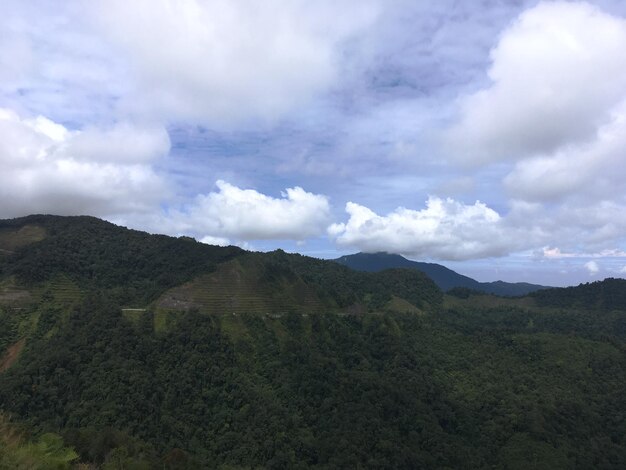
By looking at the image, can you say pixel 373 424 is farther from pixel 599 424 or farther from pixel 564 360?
pixel 564 360

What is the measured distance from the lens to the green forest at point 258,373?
80625mm

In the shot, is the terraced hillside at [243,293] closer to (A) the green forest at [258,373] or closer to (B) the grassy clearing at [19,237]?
(A) the green forest at [258,373]

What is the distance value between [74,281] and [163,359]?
52.4 metres

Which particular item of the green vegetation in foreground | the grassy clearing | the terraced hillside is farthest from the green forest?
the grassy clearing

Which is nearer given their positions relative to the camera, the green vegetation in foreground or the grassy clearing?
the green vegetation in foreground

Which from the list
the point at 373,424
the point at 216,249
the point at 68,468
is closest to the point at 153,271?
the point at 216,249

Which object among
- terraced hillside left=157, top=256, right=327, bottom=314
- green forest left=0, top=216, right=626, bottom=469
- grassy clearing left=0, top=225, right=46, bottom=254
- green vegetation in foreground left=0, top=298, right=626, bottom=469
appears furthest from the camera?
grassy clearing left=0, top=225, right=46, bottom=254

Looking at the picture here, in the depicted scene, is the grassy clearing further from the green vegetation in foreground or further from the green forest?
the green vegetation in foreground

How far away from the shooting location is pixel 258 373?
104 m

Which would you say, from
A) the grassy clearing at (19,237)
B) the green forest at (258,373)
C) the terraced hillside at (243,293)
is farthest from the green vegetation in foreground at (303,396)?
the grassy clearing at (19,237)

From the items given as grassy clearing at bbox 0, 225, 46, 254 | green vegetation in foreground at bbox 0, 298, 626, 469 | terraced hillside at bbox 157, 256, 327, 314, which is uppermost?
grassy clearing at bbox 0, 225, 46, 254

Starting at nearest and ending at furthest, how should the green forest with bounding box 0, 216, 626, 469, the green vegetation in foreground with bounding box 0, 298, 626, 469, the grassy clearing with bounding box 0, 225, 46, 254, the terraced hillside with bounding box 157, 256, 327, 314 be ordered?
the green vegetation in foreground with bounding box 0, 298, 626, 469
the green forest with bounding box 0, 216, 626, 469
the terraced hillside with bounding box 157, 256, 327, 314
the grassy clearing with bounding box 0, 225, 46, 254

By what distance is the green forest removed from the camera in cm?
8062

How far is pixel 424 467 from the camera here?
280ft
